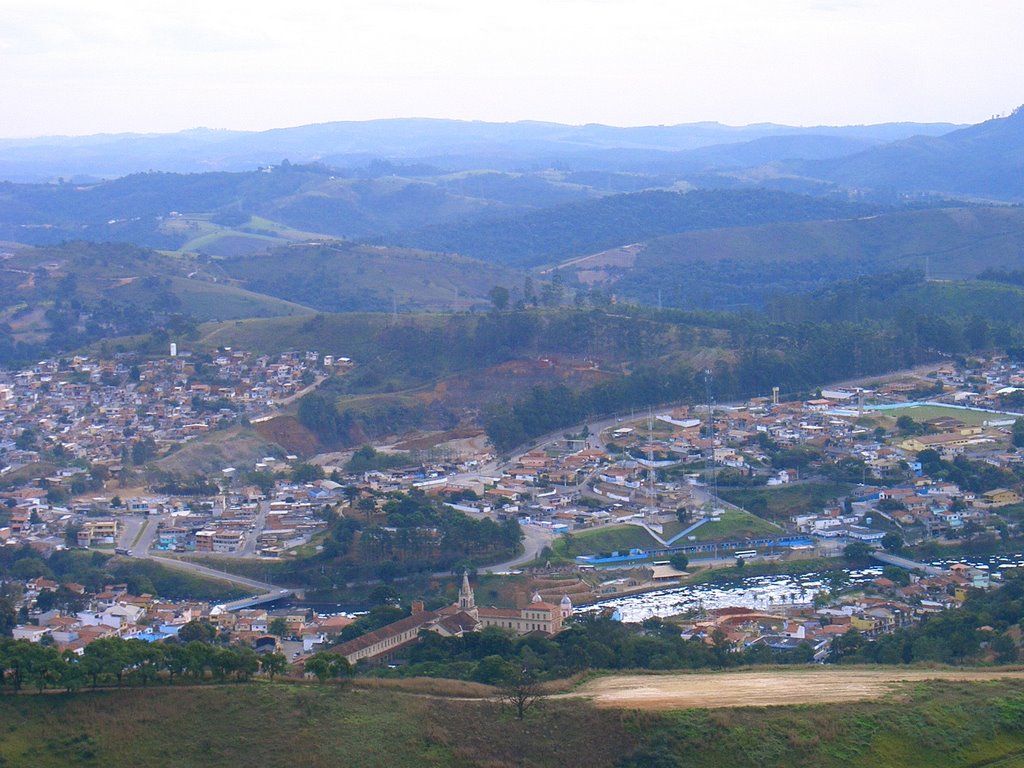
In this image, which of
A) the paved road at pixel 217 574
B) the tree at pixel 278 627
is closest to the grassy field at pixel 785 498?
the paved road at pixel 217 574

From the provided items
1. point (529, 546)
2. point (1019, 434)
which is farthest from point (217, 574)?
point (1019, 434)

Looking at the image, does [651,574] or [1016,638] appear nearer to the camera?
[1016,638]

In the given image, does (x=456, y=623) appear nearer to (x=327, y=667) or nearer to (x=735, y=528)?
(x=327, y=667)

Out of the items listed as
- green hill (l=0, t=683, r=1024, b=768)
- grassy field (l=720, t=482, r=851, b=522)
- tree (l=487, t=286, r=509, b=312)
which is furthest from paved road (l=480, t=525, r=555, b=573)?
tree (l=487, t=286, r=509, b=312)

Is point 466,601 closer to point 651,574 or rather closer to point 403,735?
point 651,574

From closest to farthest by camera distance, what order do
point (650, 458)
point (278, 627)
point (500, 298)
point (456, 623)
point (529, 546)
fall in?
point (456, 623)
point (278, 627)
point (529, 546)
point (650, 458)
point (500, 298)

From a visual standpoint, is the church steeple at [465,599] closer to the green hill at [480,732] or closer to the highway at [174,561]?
the highway at [174,561]

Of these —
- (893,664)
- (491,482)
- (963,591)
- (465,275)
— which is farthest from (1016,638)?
(465,275)
